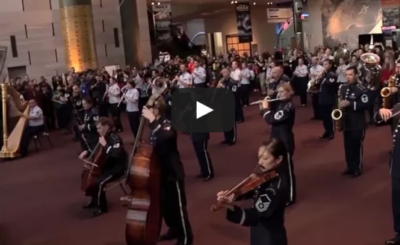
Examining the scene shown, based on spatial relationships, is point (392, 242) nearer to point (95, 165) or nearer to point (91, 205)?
point (95, 165)

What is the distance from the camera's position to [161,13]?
25.2 m

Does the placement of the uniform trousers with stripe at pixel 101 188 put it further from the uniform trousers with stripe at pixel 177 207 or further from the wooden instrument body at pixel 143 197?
the wooden instrument body at pixel 143 197

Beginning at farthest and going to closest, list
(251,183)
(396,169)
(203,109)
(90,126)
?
1. (203,109)
2. (90,126)
3. (396,169)
4. (251,183)

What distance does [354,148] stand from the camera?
756 centimetres

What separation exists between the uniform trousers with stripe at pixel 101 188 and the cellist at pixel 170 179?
4.43 ft

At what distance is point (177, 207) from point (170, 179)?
0.30 meters

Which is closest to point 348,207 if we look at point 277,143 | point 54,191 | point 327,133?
point 277,143

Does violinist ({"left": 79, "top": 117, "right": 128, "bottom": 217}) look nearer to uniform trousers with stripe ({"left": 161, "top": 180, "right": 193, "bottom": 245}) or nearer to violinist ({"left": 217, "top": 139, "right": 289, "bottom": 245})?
uniform trousers with stripe ({"left": 161, "top": 180, "right": 193, "bottom": 245})

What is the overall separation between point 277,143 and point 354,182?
4146 millimetres

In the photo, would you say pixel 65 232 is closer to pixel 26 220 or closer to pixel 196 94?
pixel 26 220

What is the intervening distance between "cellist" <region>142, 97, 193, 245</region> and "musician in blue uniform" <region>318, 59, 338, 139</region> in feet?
17.5

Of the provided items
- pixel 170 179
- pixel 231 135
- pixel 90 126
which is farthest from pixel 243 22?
pixel 170 179

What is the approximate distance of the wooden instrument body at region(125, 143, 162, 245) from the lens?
5035 mm

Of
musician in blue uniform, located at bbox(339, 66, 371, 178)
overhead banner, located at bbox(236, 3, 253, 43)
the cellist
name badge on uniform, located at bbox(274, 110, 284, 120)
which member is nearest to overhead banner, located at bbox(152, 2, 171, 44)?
overhead banner, located at bbox(236, 3, 253, 43)
